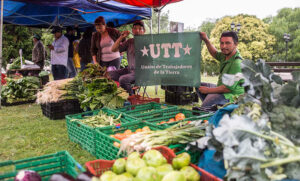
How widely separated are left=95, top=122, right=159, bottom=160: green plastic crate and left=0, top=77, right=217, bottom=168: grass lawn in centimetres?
33

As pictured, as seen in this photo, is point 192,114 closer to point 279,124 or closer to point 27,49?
point 279,124

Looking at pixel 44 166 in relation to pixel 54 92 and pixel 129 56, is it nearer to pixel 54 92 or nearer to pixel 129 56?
pixel 54 92

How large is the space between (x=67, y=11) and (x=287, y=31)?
36.9 metres

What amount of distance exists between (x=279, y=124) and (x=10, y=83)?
7.54 m

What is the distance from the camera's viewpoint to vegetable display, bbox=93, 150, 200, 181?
148 centimetres

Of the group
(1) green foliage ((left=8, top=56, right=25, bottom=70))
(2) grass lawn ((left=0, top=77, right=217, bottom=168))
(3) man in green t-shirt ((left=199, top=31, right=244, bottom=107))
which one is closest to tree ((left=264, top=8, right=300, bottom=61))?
(1) green foliage ((left=8, top=56, right=25, bottom=70))

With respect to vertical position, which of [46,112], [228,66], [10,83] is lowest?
[46,112]

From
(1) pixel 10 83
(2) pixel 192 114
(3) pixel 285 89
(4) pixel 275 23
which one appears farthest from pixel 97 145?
(4) pixel 275 23

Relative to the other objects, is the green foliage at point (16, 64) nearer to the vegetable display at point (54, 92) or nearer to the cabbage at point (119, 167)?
the vegetable display at point (54, 92)

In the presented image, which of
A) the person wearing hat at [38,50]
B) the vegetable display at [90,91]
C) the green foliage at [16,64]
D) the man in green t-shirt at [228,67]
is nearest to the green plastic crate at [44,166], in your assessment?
the man in green t-shirt at [228,67]

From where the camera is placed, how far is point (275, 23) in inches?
1508

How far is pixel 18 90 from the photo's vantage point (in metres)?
7.16

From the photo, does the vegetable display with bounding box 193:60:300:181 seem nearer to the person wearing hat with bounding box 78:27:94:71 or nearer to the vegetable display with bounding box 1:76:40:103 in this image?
the person wearing hat with bounding box 78:27:94:71

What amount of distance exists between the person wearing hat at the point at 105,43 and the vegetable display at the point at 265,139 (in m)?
4.56
